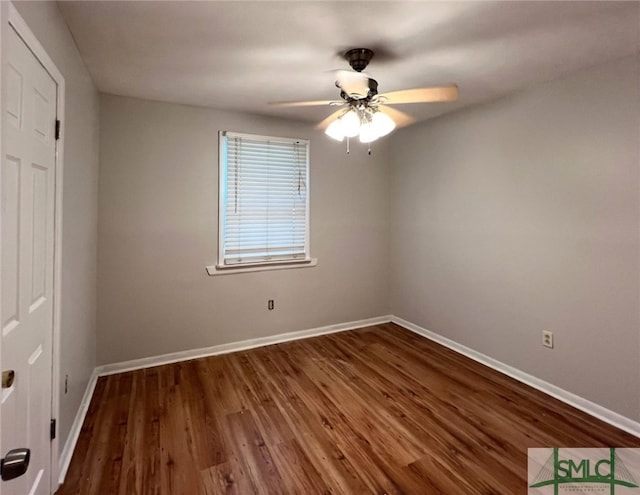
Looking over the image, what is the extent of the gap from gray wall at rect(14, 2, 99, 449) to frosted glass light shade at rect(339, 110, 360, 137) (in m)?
1.46

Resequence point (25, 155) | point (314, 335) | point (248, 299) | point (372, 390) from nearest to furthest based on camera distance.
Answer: point (25, 155) → point (372, 390) → point (248, 299) → point (314, 335)

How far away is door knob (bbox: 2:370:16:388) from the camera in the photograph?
1063 millimetres

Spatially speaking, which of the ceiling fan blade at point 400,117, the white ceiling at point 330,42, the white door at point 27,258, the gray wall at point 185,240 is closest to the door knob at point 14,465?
the white door at point 27,258

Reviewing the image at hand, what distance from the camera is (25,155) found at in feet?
4.09

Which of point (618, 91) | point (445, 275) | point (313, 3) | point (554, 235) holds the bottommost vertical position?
point (445, 275)

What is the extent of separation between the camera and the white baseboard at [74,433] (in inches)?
68.9

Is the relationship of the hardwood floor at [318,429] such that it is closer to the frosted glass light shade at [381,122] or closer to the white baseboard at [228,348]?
the white baseboard at [228,348]

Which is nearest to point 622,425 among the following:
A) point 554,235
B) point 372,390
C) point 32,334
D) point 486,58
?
point 554,235

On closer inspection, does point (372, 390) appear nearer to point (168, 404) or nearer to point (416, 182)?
point (168, 404)

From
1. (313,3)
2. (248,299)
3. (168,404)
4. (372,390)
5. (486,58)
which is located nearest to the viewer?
(313,3)

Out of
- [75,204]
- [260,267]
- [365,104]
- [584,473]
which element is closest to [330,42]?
[365,104]

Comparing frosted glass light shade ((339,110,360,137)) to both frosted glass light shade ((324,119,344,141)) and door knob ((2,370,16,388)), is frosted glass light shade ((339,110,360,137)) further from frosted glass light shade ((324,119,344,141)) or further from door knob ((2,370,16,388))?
door knob ((2,370,16,388))

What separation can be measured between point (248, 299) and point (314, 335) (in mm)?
890

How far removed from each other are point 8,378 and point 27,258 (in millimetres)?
465
